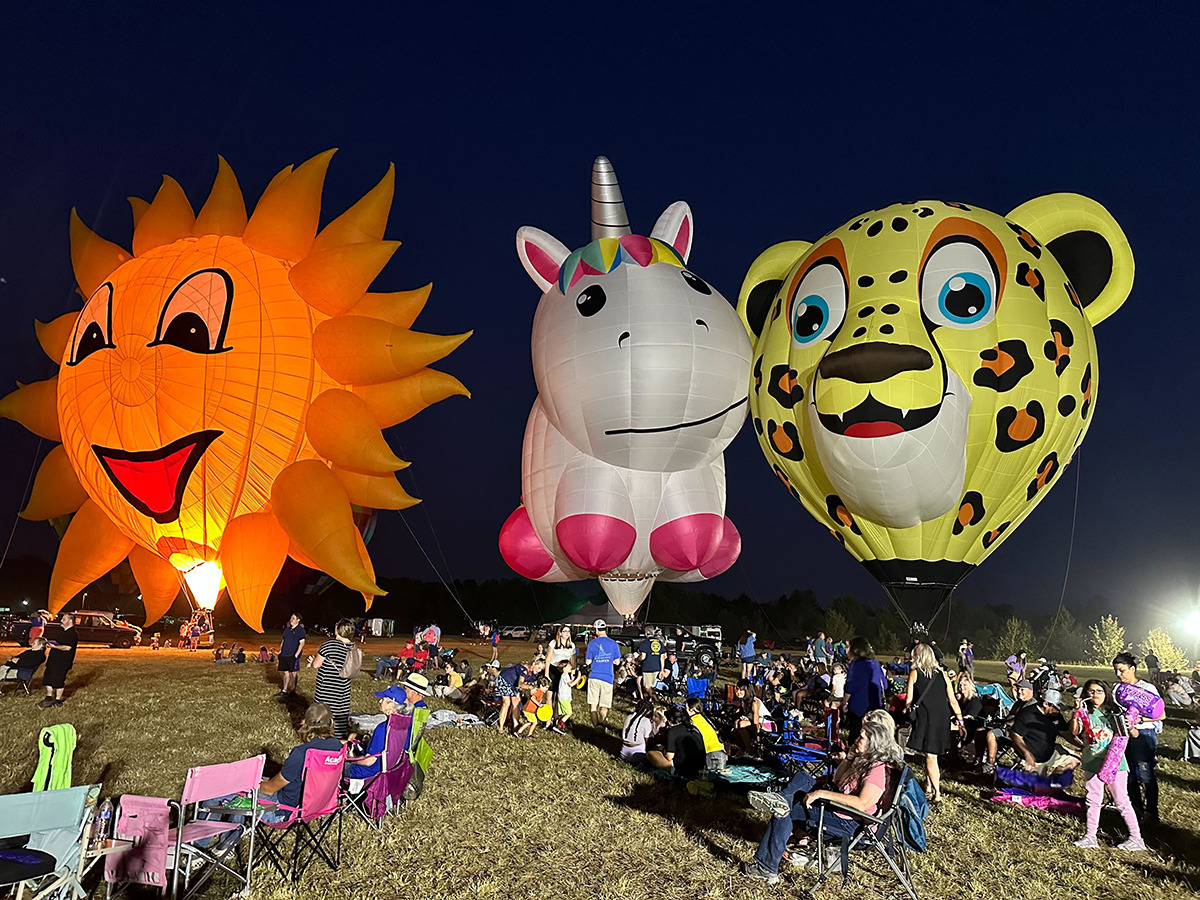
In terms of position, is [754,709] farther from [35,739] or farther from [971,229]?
[35,739]

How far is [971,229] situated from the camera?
→ 31.0ft

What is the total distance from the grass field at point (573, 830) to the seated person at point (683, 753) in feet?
0.54

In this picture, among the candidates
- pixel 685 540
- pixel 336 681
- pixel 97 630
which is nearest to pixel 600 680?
pixel 336 681

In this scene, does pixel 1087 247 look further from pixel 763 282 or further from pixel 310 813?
pixel 310 813

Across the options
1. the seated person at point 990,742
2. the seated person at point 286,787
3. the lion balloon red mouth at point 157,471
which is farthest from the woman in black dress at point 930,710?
the lion balloon red mouth at point 157,471

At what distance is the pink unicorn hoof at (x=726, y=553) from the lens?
Answer: 13.5m

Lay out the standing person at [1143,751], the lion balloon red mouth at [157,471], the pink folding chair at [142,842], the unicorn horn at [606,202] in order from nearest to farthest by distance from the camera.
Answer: the pink folding chair at [142,842] → the standing person at [1143,751] → the lion balloon red mouth at [157,471] → the unicorn horn at [606,202]

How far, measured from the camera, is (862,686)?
749 cm

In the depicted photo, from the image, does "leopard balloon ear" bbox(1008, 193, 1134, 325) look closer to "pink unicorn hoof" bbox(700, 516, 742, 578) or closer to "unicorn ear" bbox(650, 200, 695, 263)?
"unicorn ear" bbox(650, 200, 695, 263)

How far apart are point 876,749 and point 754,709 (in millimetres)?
3730

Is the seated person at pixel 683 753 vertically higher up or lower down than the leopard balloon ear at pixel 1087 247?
lower down

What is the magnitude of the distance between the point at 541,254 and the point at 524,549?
4.84 meters

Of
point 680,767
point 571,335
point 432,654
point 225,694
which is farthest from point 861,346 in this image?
point 432,654

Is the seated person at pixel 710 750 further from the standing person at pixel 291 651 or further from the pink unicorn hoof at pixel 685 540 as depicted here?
the standing person at pixel 291 651
